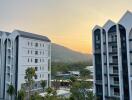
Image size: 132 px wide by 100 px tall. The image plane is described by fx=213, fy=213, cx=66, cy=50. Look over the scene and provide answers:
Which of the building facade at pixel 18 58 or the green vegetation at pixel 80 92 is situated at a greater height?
the building facade at pixel 18 58

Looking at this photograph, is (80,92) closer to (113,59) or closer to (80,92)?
(80,92)

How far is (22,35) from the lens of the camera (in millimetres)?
51156

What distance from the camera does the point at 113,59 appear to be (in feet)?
123

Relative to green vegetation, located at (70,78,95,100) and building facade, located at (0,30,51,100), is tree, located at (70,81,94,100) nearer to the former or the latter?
green vegetation, located at (70,78,95,100)

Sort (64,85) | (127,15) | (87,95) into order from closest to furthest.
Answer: (87,95) → (127,15) → (64,85)

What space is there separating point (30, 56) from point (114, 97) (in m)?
25.4

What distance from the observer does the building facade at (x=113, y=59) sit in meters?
35.3

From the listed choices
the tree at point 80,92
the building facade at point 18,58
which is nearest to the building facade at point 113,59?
the tree at point 80,92

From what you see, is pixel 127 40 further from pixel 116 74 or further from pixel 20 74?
pixel 20 74

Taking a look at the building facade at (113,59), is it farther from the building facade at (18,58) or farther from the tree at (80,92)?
the building facade at (18,58)

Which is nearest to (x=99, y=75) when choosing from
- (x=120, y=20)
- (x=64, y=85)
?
(x=120, y=20)

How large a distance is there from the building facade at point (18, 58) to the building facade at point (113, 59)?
1915 centimetres

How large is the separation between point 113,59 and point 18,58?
23.2 metres

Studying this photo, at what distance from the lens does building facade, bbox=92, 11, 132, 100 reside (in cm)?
3534
